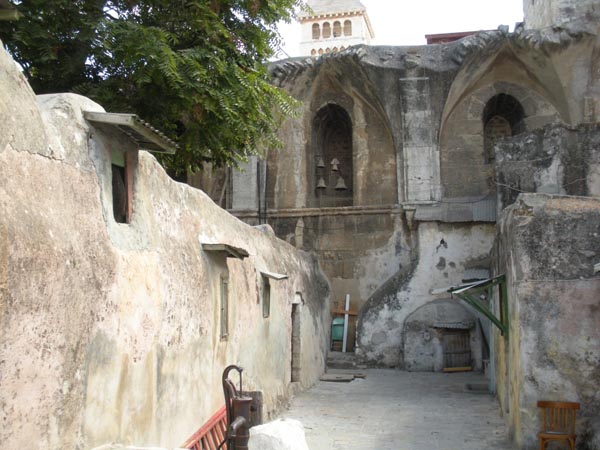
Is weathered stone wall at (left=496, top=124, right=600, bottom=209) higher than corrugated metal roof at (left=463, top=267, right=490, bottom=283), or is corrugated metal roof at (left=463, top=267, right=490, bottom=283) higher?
weathered stone wall at (left=496, top=124, right=600, bottom=209)

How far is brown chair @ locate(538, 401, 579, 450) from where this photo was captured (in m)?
6.85

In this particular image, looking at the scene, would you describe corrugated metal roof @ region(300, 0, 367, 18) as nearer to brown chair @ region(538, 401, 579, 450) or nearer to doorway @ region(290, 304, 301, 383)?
doorway @ region(290, 304, 301, 383)

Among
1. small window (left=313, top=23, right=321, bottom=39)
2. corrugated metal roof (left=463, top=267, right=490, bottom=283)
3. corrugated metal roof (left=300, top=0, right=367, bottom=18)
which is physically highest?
corrugated metal roof (left=300, top=0, right=367, bottom=18)

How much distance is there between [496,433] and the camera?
871 centimetres

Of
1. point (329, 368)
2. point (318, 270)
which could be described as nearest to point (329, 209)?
point (318, 270)

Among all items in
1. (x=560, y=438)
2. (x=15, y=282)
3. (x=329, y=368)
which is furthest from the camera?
(x=329, y=368)

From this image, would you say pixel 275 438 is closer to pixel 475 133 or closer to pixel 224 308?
pixel 224 308

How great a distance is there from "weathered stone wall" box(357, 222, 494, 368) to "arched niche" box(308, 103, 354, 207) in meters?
2.97

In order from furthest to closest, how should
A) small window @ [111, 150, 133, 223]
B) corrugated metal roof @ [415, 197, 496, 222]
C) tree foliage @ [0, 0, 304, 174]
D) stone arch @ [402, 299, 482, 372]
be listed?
corrugated metal roof @ [415, 197, 496, 222] → stone arch @ [402, 299, 482, 372] → tree foliage @ [0, 0, 304, 174] → small window @ [111, 150, 133, 223]

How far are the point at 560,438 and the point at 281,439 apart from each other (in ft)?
14.3

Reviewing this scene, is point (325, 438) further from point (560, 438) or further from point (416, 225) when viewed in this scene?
point (416, 225)

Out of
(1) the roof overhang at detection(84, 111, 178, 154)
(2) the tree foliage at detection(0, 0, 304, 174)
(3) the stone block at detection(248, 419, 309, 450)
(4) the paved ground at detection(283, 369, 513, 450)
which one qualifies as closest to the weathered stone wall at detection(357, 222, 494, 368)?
(4) the paved ground at detection(283, 369, 513, 450)

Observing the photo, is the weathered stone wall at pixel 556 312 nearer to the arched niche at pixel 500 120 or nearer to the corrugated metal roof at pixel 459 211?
the corrugated metal roof at pixel 459 211

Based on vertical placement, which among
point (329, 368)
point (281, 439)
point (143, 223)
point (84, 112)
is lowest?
point (329, 368)
